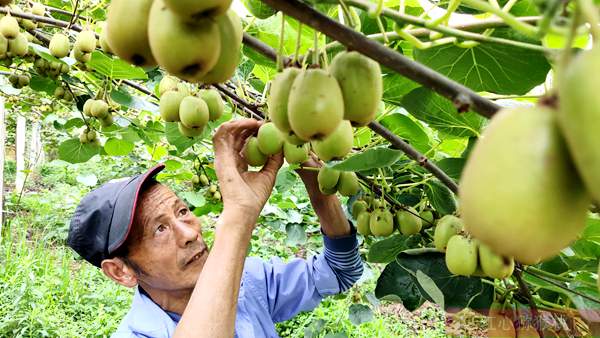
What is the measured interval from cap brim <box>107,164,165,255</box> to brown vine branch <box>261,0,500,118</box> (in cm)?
159

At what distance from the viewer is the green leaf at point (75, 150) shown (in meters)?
2.35

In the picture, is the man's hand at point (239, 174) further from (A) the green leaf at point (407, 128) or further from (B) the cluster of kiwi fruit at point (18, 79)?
(B) the cluster of kiwi fruit at point (18, 79)

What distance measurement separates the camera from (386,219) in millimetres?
1400

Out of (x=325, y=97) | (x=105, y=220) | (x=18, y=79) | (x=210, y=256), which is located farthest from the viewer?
(x=18, y=79)

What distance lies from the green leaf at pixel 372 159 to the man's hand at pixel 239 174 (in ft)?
1.60

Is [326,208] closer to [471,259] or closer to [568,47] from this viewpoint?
[471,259]

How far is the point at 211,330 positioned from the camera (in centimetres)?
157

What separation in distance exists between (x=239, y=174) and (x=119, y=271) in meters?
0.84

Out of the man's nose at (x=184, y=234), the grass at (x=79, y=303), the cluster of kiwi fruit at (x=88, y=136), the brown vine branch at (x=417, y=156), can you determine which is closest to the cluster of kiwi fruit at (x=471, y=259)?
the brown vine branch at (x=417, y=156)

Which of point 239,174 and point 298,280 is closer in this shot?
point 239,174

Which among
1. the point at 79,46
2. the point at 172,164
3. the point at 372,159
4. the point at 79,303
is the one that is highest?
the point at 372,159

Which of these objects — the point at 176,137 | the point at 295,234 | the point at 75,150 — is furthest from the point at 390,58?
the point at 295,234

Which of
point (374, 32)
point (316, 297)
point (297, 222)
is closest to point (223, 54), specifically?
point (374, 32)

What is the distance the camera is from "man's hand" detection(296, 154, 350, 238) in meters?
1.74
